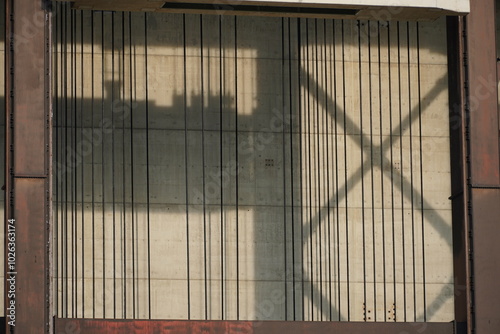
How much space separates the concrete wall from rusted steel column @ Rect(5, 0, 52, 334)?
5.47 m

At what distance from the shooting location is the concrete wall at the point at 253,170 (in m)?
29.6

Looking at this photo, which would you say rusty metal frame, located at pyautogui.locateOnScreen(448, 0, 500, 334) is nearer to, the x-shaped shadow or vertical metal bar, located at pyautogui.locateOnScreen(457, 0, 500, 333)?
vertical metal bar, located at pyautogui.locateOnScreen(457, 0, 500, 333)

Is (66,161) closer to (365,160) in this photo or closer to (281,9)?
(281,9)

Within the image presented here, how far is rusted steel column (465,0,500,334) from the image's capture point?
24.7m

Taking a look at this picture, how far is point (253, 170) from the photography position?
3047 cm

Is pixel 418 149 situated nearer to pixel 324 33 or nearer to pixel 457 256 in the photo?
pixel 324 33

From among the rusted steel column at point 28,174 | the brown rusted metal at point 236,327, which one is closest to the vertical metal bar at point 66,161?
the brown rusted metal at point 236,327

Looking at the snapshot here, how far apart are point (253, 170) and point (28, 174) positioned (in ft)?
26.4

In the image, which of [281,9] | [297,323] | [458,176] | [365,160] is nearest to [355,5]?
[281,9]

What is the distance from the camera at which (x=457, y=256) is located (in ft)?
82.8

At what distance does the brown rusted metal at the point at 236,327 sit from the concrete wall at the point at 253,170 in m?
4.03

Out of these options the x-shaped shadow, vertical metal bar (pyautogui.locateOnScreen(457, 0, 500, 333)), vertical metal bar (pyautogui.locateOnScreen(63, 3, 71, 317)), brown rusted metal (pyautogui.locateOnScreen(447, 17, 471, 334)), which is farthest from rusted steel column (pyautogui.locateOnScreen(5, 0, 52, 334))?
the x-shaped shadow

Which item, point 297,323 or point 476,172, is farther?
point 297,323

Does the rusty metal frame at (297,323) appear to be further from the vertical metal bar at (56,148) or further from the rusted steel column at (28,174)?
the vertical metal bar at (56,148)
